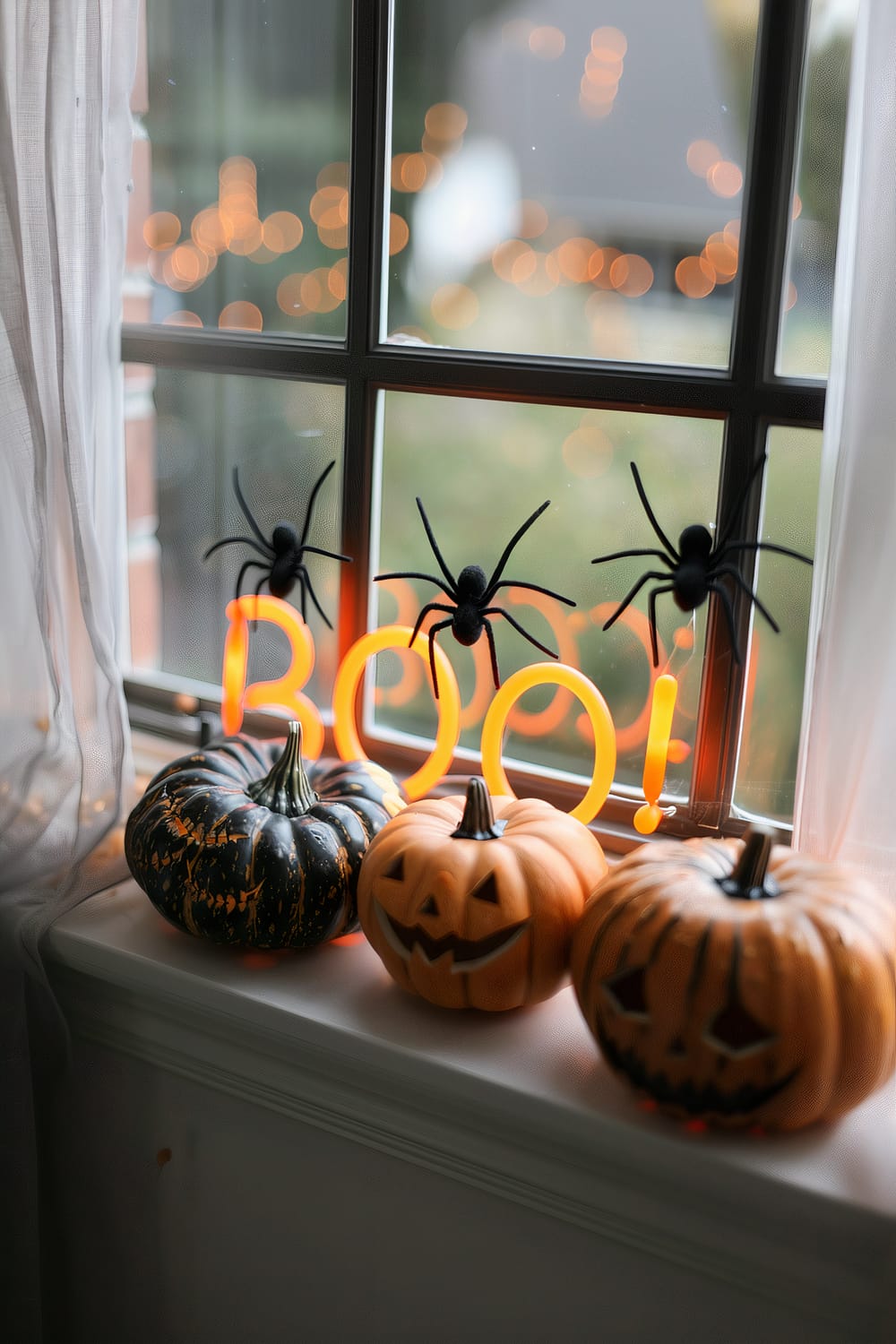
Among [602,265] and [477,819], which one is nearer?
[477,819]

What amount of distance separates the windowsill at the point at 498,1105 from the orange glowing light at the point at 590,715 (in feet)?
0.69

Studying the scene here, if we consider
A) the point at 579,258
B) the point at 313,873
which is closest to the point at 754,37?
the point at 579,258

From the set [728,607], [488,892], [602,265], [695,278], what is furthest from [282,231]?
[488,892]

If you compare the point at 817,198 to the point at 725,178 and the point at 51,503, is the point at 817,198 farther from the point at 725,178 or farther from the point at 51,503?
the point at 51,503

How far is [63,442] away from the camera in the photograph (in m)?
1.10

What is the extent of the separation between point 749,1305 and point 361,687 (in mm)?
777

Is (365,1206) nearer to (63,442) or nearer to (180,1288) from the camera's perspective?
(180,1288)

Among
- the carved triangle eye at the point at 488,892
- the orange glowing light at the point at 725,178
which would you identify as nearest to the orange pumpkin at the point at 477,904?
the carved triangle eye at the point at 488,892

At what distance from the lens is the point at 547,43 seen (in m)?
1.12

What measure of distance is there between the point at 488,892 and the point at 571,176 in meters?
0.75

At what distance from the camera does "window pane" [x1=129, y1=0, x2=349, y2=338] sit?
1245 mm

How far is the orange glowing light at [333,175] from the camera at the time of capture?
124 centimetres

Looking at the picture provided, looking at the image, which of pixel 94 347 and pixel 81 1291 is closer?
pixel 94 347

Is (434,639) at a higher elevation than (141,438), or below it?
below
